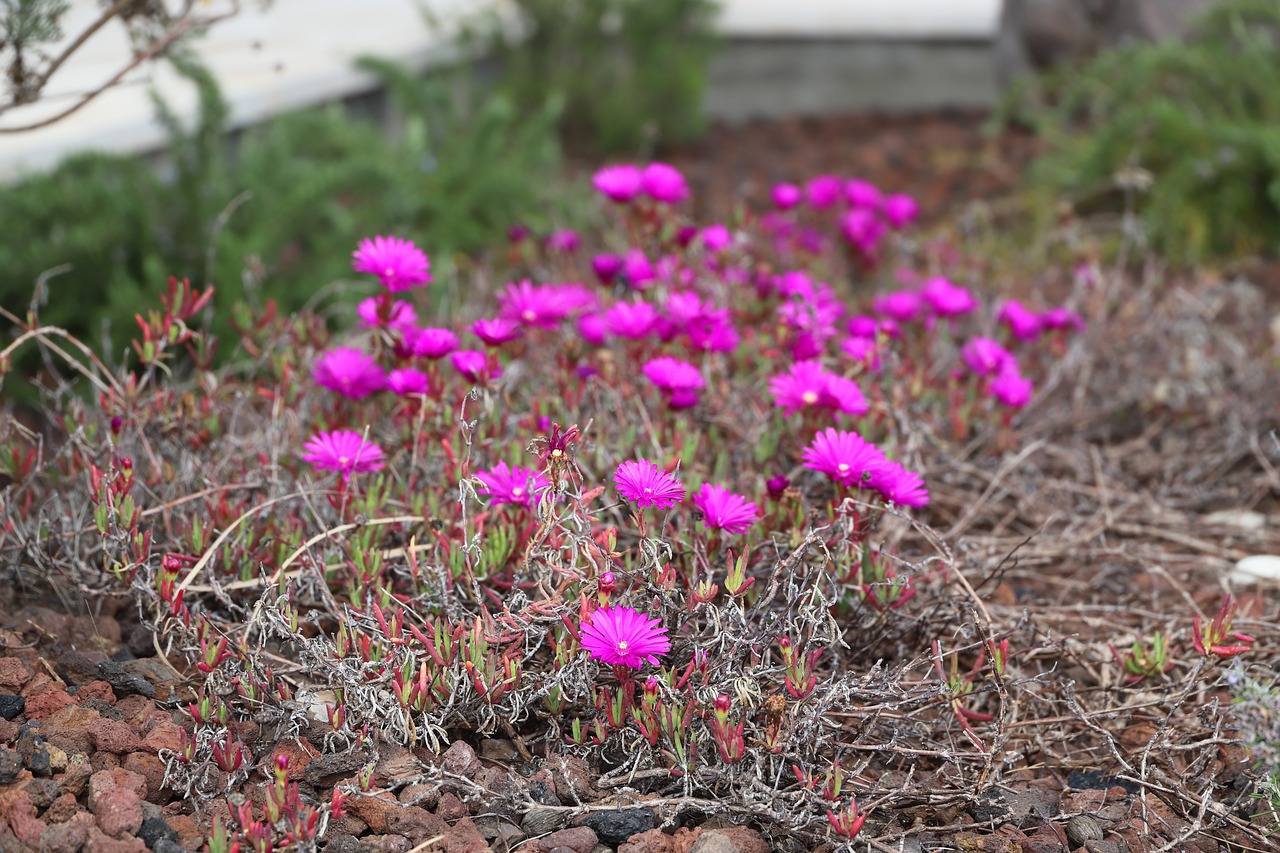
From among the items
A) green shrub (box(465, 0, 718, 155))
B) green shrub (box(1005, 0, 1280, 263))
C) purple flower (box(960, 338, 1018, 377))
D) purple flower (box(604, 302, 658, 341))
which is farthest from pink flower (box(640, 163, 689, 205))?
green shrub (box(465, 0, 718, 155))

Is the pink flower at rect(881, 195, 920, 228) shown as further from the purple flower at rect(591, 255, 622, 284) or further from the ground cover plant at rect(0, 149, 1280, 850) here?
the purple flower at rect(591, 255, 622, 284)

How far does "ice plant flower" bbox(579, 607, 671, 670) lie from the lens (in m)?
1.85

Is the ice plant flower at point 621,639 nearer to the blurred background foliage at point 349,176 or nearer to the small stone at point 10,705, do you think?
the small stone at point 10,705

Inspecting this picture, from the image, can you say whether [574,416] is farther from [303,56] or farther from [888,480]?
[303,56]

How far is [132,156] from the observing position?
Answer: 4.02 meters

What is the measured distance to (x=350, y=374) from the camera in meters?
2.41

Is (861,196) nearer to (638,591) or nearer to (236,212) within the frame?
(236,212)

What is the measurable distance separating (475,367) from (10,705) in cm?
90

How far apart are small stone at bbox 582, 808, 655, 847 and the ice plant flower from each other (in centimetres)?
22

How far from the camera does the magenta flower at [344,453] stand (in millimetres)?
2178

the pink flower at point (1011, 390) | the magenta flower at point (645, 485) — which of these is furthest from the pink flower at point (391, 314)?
the pink flower at point (1011, 390)

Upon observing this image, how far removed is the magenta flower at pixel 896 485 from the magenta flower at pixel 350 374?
37.1 inches

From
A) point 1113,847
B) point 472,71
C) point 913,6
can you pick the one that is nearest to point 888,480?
point 1113,847

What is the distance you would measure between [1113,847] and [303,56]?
5.26m
